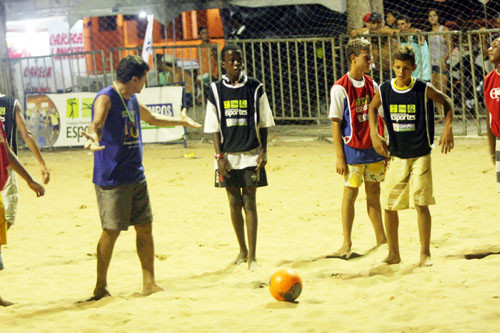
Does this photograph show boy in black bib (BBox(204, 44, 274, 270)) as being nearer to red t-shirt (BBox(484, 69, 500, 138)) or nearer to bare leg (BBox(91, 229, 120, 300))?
bare leg (BBox(91, 229, 120, 300))

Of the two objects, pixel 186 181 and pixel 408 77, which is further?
pixel 186 181

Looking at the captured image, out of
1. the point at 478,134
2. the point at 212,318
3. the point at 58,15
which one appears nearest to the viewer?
the point at 212,318

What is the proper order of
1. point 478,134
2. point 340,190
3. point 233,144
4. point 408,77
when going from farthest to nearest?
point 478,134, point 340,190, point 233,144, point 408,77

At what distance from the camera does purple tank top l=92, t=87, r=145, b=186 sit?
5.77 meters

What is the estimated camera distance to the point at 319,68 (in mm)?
16812

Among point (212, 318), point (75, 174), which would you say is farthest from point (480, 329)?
point (75, 174)

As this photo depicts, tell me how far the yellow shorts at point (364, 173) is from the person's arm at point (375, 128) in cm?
Answer: 44

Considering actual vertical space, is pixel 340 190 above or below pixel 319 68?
below

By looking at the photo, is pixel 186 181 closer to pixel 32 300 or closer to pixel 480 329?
pixel 32 300

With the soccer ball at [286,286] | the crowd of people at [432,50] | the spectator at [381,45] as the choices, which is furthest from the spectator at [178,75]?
the soccer ball at [286,286]

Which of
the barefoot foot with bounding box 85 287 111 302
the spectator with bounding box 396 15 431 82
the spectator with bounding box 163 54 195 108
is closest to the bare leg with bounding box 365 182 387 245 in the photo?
the barefoot foot with bounding box 85 287 111 302

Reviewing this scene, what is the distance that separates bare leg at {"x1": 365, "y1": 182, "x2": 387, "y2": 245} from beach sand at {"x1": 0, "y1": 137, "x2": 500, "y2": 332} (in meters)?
0.16

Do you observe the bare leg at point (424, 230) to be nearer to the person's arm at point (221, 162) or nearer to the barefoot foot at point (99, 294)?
the person's arm at point (221, 162)

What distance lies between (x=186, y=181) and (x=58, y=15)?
14.4 meters
